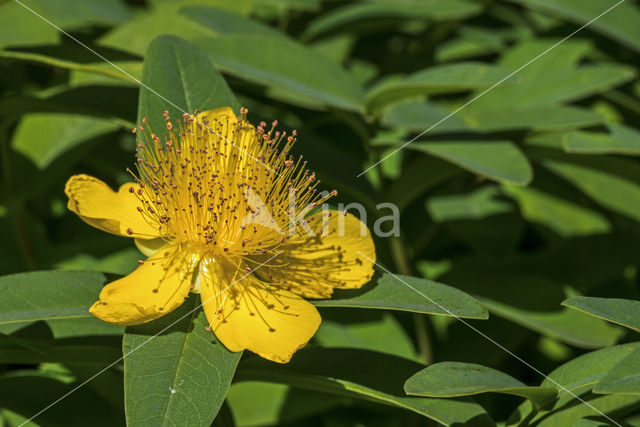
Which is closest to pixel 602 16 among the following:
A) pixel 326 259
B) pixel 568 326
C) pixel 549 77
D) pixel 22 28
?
pixel 549 77

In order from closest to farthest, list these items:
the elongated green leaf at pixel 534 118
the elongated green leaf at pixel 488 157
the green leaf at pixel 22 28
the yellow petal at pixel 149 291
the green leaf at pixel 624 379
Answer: the green leaf at pixel 624 379, the yellow petal at pixel 149 291, the elongated green leaf at pixel 488 157, the elongated green leaf at pixel 534 118, the green leaf at pixel 22 28

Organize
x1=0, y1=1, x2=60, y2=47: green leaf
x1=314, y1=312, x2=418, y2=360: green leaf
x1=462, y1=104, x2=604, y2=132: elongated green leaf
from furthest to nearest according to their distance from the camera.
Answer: x1=0, y1=1, x2=60, y2=47: green leaf → x1=314, y1=312, x2=418, y2=360: green leaf → x1=462, y1=104, x2=604, y2=132: elongated green leaf

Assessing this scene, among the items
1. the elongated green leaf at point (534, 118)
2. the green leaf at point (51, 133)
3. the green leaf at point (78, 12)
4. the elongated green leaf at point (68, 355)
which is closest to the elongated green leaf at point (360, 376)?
the elongated green leaf at point (68, 355)

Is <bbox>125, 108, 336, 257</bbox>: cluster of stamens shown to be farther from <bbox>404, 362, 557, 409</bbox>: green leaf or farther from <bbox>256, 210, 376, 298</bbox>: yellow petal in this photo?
<bbox>404, 362, 557, 409</bbox>: green leaf

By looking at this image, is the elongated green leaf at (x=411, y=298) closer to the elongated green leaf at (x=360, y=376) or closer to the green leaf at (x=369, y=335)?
the elongated green leaf at (x=360, y=376)

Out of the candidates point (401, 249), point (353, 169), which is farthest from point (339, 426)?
point (353, 169)

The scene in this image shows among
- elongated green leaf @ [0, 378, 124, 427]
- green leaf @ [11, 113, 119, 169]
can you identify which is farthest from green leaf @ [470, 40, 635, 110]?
elongated green leaf @ [0, 378, 124, 427]
